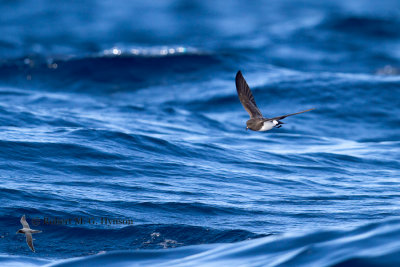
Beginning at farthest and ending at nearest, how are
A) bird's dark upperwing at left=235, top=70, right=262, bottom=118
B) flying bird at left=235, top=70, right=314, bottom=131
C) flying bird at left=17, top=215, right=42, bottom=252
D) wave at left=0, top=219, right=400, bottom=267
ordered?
bird's dark upperwing at left=235, top=70, right=262, bottom=118 < flying bird at left=235, top=70, right=314, bottom=131 < flying bird at left=17, top=215, right=42, bottom=252 < wave at left=0, top=219, right=400, bottom=267

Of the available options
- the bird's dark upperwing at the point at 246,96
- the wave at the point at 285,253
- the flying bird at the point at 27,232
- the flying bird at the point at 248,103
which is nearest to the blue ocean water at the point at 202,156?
the wave at the point at 285,253

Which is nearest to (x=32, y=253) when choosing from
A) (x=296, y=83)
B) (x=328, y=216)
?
(x=328, y=216)

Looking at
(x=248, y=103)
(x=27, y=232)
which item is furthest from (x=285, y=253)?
(x=248, y=103)

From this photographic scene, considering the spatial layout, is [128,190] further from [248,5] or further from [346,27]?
[248,5]

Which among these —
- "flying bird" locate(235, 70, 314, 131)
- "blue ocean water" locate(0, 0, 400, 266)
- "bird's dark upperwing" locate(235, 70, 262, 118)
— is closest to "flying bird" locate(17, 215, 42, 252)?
"blue ocean water" locate(0, 0, 400, 266)

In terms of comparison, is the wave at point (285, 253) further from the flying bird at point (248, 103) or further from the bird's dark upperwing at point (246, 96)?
the bird's dark upperwing at point (246, 96)

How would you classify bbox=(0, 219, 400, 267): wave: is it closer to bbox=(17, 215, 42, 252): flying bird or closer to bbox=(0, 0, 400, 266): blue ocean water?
bbox=(0, 0, 400, 266): blue ocean water

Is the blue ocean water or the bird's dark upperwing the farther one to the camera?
the bird's dark upperwing

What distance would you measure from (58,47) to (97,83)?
35.8 ft

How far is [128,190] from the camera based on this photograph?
10.4 meters

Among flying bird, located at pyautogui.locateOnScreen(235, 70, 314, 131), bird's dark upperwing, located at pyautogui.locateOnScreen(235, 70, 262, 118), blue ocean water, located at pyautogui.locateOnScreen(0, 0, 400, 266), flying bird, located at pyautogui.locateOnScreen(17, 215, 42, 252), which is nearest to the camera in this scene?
flying bird, located at pyautogui.locateOnScreen(17, 215, 42, 252)

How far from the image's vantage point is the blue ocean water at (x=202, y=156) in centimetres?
779

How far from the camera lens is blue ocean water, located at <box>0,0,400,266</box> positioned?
7.79m

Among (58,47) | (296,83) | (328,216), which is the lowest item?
(328,216)
